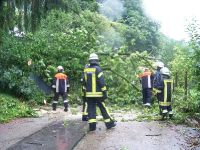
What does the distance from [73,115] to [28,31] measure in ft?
19.4

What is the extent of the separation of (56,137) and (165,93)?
4206 millimetres

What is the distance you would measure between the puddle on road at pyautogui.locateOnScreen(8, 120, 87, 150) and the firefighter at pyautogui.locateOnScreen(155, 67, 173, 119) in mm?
2495

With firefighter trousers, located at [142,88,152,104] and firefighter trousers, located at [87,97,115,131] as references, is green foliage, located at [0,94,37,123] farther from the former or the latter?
firefighter trousers, located at [142,88,152,104]

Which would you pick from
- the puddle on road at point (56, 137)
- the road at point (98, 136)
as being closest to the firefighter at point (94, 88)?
the road at point (98, 136)

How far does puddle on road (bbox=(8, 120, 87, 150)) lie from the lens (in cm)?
842

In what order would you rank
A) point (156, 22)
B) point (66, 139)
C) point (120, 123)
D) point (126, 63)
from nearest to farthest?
1. point (66, 139)
2. point (120, 123)
3. point (126, 63)
4. point (156, 22)

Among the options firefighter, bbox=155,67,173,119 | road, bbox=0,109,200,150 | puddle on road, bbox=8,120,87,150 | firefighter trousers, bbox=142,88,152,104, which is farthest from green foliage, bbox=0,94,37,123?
firefighter trousers, bbox=142,88,152,104

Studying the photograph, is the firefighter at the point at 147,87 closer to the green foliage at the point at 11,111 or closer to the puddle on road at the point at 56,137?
the green foliage at the point at 11,111

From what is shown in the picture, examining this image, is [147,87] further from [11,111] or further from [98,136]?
[98,136]

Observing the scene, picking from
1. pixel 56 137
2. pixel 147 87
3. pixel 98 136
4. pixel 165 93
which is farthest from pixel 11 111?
pixel 147 87

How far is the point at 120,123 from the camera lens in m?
11.9

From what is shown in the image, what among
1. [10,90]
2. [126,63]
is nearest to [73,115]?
[10,90]

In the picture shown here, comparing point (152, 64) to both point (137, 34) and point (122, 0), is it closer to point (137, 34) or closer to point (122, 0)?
point (137, 34)

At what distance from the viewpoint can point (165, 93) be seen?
12.3 metres
